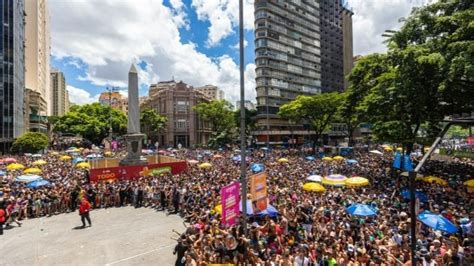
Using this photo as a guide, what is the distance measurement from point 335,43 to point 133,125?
90.5 m

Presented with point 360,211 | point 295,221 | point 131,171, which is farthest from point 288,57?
point 295,221

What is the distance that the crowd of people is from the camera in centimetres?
873

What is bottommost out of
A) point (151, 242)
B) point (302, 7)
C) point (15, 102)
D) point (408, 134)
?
point (151, 242)

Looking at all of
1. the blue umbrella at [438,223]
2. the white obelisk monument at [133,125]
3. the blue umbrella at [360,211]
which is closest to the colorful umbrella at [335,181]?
the blue umbrella at [360,211]

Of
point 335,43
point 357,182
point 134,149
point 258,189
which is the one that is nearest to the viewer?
point 258,189

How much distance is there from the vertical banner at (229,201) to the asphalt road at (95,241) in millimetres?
3003

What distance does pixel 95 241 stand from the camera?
1246cm

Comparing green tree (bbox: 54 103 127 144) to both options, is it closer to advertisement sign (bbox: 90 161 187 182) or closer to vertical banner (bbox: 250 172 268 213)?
advertisement sign (bbox: 90 161 187 182)

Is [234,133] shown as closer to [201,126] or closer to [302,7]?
[201,126]

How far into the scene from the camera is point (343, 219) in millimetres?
12008

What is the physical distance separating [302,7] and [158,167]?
74.8m

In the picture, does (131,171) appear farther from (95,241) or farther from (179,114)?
(179,114)

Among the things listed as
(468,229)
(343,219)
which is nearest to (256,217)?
(343,219)

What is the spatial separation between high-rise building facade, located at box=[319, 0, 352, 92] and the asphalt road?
3528 inches
